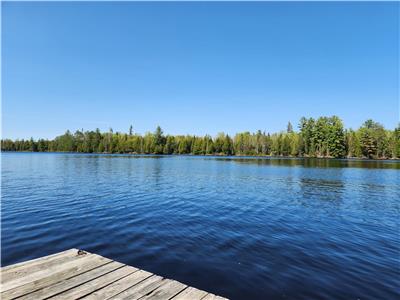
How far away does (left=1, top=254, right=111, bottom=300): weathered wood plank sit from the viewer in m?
4.46

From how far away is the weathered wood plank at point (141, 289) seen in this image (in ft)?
14.6

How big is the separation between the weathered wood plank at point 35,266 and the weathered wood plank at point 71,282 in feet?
2.81

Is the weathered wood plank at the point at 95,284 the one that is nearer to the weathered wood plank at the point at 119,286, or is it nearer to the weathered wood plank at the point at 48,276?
the weathered wood plank at the point at 119,286

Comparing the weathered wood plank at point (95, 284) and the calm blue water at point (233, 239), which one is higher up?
the weathered wood plank at point (95, 284)

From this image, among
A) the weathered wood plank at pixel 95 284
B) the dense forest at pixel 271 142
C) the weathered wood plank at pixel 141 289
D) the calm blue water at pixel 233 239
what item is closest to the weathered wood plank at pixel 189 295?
the weathered wood plank at pixel 141 289

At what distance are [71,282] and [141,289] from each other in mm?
1403

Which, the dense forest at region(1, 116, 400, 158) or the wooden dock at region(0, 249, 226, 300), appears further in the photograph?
the dense forest at region(1, 116, 400, 158)

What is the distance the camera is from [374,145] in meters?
127

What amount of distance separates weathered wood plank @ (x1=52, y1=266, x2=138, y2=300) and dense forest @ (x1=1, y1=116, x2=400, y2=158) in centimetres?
14026

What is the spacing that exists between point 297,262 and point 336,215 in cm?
893

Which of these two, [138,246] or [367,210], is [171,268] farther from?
[367,210]

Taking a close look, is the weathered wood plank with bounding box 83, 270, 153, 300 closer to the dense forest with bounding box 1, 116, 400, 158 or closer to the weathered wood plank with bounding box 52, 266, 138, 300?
the weathered wood plank with bounding box 52, 266, 138, 300

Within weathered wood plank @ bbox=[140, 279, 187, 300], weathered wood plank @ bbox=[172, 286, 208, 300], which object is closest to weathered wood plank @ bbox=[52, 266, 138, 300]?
weathered wood plank @ bbox=[140, 279, 187, 300]

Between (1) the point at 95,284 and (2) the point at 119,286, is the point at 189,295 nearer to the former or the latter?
(2) the point at 119,286
